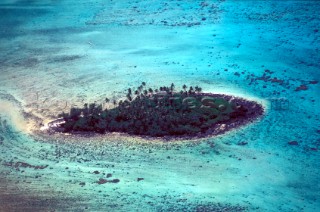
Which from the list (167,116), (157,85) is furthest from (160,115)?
(157,85)

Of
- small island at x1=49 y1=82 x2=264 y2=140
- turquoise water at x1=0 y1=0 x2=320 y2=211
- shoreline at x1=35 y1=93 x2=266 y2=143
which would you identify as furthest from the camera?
small island at x1=49 y1=82 x2=264 y2=140

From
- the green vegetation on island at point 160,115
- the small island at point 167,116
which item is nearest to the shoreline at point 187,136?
the small island at point 167,116

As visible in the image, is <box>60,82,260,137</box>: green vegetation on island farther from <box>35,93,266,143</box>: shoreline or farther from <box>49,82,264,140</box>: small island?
<box>35,93,266,143</box>: shoreline

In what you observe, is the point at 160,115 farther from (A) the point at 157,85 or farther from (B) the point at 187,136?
(A) the point at 157,85

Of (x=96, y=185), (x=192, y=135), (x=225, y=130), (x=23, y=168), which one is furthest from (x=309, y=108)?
→ (x=23, y=168)

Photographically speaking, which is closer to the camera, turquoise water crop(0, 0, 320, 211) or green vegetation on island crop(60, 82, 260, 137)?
turquoise water crop(0, 0, 320, 211)

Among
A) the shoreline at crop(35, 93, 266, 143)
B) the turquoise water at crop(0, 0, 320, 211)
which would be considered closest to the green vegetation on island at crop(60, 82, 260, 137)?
the shoreline at crop(35, 93, 266, 143)
